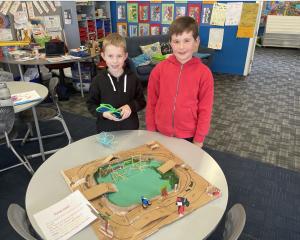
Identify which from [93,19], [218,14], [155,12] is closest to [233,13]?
[218,14]

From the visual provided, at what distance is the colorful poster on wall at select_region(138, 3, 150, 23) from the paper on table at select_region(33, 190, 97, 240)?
5229mm

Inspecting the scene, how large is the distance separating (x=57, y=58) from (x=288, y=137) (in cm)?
325

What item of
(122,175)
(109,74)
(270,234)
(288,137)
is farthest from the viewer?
(288,137)

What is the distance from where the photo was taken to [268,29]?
7902 mm

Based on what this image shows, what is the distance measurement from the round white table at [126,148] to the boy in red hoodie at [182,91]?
0.18m

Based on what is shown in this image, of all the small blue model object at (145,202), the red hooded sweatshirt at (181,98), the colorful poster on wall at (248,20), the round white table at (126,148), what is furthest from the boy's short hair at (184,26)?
the colorful poster on wall at (248,20)

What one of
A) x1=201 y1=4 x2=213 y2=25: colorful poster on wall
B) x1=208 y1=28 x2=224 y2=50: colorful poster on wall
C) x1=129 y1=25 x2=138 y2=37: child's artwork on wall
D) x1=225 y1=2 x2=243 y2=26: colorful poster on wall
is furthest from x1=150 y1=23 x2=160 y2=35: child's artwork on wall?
x1=225 y1=2 x2=243 y2=26: colorful poster on wall

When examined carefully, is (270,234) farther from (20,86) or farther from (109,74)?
(20,86)

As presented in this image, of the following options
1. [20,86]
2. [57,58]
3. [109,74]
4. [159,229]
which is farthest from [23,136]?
[159,229]

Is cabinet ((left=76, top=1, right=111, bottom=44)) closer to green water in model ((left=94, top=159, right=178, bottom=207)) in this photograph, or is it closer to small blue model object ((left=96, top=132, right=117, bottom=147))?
small blue model object ((left=96, top=132, right=117, bottom=147))

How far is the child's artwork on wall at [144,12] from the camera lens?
5.46 m

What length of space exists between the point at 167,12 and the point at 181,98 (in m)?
4.35

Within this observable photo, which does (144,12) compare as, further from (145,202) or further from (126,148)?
(145,202)

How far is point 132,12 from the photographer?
5.67 metres
